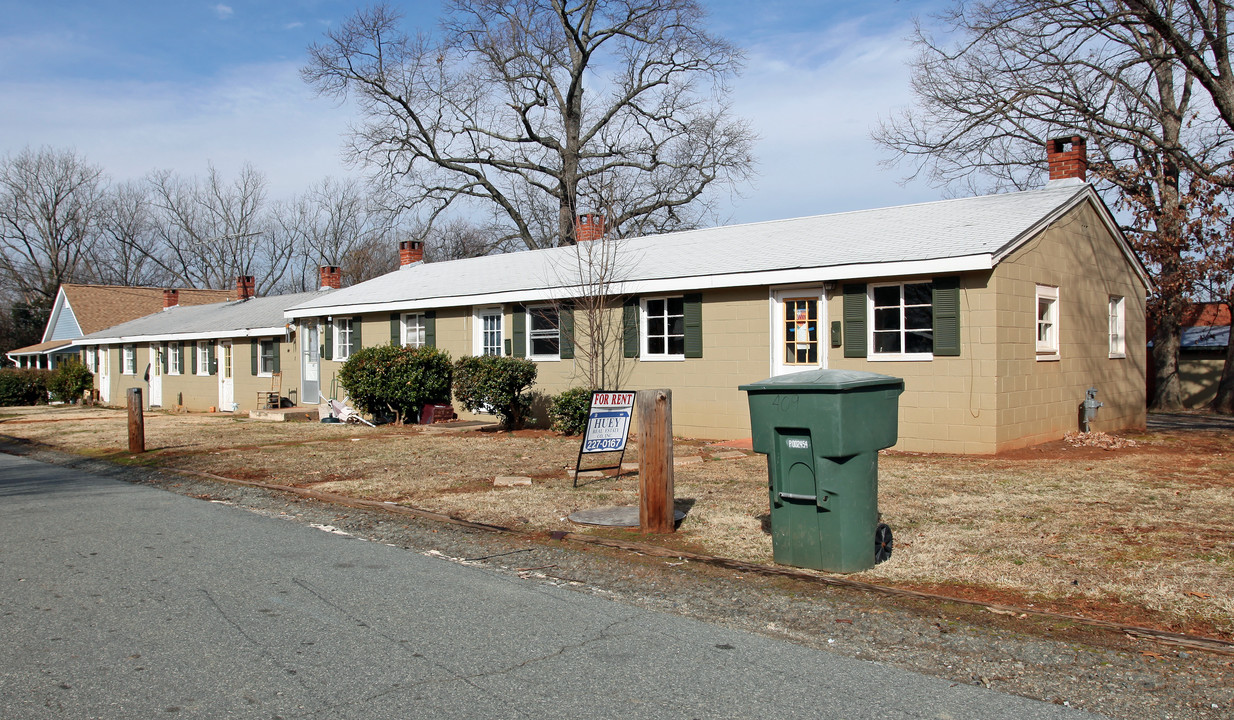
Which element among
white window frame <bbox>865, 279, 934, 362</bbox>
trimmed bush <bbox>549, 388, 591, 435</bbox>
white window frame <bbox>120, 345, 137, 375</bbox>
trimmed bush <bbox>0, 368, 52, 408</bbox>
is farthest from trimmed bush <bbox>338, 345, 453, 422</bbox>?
trimmed bush <bbox>0, 368, 52, 408</bbox>

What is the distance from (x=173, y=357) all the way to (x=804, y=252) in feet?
84.2

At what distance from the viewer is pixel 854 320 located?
45.9 feet

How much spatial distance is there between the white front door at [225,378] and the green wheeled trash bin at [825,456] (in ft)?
86.6

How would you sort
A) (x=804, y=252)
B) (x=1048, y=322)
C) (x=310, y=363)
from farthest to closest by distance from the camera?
(x=310, y=363), (x=804, y=252), (x=1048, y=322)

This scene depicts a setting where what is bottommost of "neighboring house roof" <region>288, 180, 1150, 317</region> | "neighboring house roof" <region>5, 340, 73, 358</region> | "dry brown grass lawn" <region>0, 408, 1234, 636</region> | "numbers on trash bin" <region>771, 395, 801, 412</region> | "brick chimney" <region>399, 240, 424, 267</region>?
"dry brown grass lawn" <region>0, 408, 1234, 636</region>

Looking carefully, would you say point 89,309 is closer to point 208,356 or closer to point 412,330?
point 208,356

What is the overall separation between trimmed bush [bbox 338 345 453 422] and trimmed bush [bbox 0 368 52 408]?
24062 millimetres

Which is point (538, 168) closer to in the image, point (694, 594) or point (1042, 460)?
point (1042, 460)

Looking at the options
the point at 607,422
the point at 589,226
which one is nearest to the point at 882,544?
the point at 607,422

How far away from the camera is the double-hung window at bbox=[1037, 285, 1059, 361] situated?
14.4m

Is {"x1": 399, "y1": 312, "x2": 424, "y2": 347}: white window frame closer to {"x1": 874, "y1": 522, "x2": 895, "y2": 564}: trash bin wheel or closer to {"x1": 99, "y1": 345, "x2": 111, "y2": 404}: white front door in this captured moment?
{"x1": 874, "y1": 522, "x2": 895, "y2": 564}: trash bin wheel

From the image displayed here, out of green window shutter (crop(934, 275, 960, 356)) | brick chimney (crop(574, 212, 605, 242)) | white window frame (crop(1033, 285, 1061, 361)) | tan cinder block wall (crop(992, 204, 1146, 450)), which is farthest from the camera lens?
brick chimney (crop(574, 212, 605, 242))

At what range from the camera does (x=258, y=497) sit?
411 inches

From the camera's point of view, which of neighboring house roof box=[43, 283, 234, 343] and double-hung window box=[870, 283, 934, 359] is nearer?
double-hung window box=[870, 283, 934, 359]
